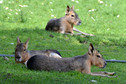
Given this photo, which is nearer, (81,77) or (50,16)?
(81,77)

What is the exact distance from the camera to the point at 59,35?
39.8 feet

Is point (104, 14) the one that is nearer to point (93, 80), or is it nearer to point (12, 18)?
Answer: point (12, 18)

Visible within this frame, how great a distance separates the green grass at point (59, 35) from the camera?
6.39 meters

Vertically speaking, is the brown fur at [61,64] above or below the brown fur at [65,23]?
below

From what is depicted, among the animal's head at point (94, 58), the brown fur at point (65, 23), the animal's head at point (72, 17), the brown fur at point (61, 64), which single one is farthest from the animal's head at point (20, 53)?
the animal's head at point (72, 17)

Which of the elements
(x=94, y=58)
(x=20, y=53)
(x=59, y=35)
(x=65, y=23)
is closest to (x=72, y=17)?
(x=65, y=23)

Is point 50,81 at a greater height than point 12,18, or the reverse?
point 12,18

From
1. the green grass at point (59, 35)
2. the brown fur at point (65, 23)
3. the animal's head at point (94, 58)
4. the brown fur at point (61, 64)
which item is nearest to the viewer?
the green grass at point (59, 35)

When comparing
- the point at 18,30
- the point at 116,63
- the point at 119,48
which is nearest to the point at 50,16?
the point at 18,30

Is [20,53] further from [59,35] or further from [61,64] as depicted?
[59,35]

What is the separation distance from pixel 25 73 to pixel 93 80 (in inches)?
48.7

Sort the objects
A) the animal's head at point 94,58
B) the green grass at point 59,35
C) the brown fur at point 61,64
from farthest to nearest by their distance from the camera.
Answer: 1. the animal's head at point 94,58
2. the brown fur at point 61,64
3. the green grass at point 59,35

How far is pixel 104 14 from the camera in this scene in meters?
17.4

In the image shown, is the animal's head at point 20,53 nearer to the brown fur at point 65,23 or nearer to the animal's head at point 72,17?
the brown fur at point 65,23
